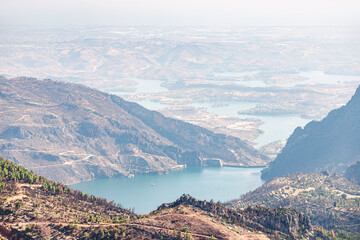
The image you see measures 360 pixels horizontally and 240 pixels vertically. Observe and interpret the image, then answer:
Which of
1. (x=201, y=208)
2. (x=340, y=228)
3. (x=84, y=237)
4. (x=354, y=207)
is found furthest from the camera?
(x=354, y=207)

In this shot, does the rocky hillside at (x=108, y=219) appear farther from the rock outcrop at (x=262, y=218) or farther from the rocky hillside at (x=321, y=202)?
the rocky hillside at (x=321, y=202)

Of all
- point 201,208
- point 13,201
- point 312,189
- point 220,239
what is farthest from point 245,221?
point 312,189

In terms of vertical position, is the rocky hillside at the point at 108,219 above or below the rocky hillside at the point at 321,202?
above

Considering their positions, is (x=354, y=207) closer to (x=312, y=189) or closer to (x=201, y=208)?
(x=312, y=189)

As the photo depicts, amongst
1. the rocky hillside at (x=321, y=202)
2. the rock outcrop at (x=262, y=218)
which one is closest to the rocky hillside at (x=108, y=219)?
the rock outcrop at (x=262, y=218)

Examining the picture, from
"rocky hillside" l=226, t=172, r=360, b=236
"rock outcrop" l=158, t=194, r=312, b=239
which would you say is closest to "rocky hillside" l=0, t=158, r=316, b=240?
"rock outcrop" l=158, t=194, r=312, b=239

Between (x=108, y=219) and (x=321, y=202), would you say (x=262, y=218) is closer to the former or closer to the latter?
(x=108, y=219)
